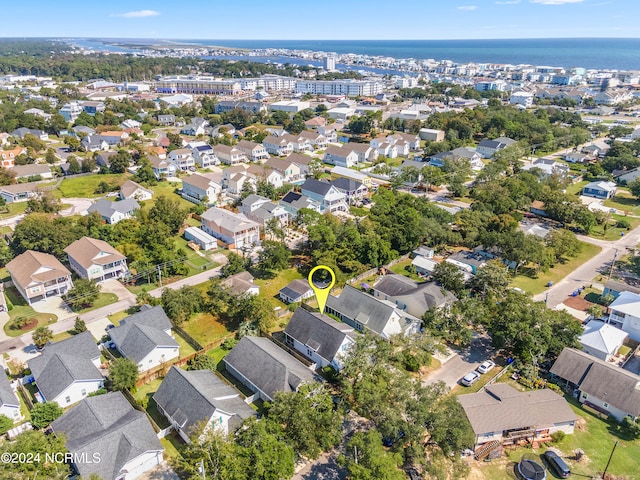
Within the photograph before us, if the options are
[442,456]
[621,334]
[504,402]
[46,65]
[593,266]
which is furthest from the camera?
[46,65]

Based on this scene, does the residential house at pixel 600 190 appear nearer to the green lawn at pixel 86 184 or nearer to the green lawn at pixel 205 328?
the green lawn at pixel 205 328

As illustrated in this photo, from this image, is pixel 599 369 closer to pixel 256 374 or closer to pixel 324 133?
pixel 256 374

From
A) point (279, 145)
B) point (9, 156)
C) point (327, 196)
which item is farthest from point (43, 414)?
point (279, 145)

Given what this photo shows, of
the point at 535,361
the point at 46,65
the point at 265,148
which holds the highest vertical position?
the point at 46,65

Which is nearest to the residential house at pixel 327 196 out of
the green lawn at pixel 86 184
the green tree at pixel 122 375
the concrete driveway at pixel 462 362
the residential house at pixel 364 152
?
the residential house at pixel 364 152

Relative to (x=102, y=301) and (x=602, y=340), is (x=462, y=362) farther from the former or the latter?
(x=102, y=301)

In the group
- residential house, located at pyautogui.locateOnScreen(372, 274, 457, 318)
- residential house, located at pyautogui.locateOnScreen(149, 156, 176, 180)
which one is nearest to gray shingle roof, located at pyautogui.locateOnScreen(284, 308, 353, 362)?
residential house, located at pyautogui.locateOnScreen(372, 274, 457, 318)

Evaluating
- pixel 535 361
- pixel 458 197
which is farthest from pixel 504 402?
pixel 458 197
